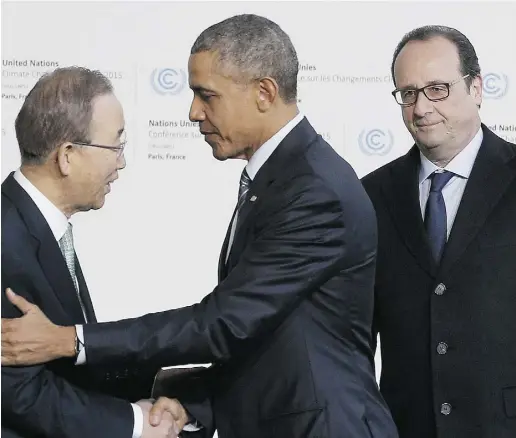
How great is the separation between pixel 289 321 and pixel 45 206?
1.87 feet

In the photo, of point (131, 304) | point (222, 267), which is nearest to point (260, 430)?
point (222, 267)

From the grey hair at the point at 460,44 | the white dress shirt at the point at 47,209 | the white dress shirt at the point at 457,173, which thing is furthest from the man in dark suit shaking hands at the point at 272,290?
the grey hair at the point at 460,44

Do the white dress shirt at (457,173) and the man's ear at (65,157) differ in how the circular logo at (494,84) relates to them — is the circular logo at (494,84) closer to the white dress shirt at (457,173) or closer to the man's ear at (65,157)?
the white dress shirt at (457,173)

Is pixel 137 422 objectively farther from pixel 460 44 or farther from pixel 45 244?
pixel 460 44

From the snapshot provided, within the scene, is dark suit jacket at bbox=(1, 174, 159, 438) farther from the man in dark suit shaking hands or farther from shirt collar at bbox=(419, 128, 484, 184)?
shirt collar at bbox=(419, 128, 484, 184)

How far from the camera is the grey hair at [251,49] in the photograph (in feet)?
8.01

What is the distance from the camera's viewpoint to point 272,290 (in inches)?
92.7

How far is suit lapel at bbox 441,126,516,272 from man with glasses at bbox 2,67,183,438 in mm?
865

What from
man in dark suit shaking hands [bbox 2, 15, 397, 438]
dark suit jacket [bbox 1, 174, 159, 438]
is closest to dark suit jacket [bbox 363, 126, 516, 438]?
man in dark suit shaking hands [bbox 2, 15, 397, 438]

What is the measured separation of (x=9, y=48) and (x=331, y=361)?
279cm

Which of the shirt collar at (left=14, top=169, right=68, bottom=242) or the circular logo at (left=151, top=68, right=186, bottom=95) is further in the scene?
the circular logo at (left=151, top=68, right=186, bottom=95)

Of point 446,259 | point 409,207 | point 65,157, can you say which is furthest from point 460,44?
point 65,157

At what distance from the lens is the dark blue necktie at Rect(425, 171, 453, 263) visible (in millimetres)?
2891

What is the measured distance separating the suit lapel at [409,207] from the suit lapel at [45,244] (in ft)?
3.05
